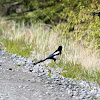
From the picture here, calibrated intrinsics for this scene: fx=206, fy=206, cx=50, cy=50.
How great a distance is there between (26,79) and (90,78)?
161cm

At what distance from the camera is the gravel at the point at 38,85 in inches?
163

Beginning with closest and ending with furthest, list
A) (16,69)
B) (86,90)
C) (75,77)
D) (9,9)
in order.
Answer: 1. (86,90)
2. (75,77)
3. (16,69)
4. (9,9)

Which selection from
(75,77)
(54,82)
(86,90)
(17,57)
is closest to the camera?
(86,90)

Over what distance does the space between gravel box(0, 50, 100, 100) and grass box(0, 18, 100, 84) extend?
373 mm

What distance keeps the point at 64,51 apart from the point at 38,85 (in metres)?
2.58

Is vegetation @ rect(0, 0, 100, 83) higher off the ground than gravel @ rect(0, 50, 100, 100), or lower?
higher

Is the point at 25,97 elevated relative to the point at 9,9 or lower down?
lower down

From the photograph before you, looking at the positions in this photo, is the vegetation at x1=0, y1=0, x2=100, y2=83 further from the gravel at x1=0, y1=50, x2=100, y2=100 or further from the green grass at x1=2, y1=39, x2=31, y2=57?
the gravel at x1=0, y1=50, x2=100, y2=100

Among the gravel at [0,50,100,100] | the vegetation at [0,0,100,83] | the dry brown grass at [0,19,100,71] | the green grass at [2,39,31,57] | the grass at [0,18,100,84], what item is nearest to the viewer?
the gravel at [0,50,100,100]

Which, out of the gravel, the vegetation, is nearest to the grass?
the vegetation

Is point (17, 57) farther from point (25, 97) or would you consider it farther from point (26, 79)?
point (25, 97)

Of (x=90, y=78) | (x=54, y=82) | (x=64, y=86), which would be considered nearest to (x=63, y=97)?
(x=64, y=86)

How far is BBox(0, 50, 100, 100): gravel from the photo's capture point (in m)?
4.14

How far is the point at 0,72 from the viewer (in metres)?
5.63
